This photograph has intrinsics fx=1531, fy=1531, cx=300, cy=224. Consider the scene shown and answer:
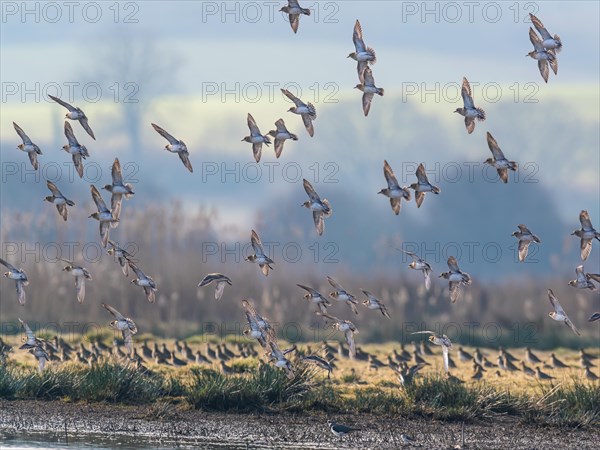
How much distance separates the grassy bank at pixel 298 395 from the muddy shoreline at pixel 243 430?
27 centimetres

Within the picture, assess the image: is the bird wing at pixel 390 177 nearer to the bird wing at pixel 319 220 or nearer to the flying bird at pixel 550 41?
the bird wing at pixel 319 220

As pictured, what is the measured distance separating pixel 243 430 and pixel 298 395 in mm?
1657

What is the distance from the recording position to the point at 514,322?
1729 inches

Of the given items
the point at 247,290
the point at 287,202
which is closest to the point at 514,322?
the point at 247,290

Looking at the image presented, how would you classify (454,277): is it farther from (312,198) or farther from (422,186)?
(312,198)

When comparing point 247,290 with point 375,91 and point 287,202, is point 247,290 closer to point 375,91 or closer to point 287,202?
point 375,91

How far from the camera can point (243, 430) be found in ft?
75.3

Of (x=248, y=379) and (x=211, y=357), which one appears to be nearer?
(x=248, y=379)

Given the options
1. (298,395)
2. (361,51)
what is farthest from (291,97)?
(298,395)

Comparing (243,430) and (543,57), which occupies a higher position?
(543,57)

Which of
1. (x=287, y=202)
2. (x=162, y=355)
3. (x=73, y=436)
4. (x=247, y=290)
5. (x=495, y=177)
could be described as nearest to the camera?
(x=73, y=436)

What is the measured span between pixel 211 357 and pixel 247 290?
10.3m

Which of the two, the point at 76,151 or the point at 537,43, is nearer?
the point at 537,43

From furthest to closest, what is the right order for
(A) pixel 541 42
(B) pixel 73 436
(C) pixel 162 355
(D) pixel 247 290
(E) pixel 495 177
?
(E) pixel 495 177 < (D) pixel 247 290 < (C) pixel 162 355 < (A) pixel 541 42 < (B) pixel 73 436
